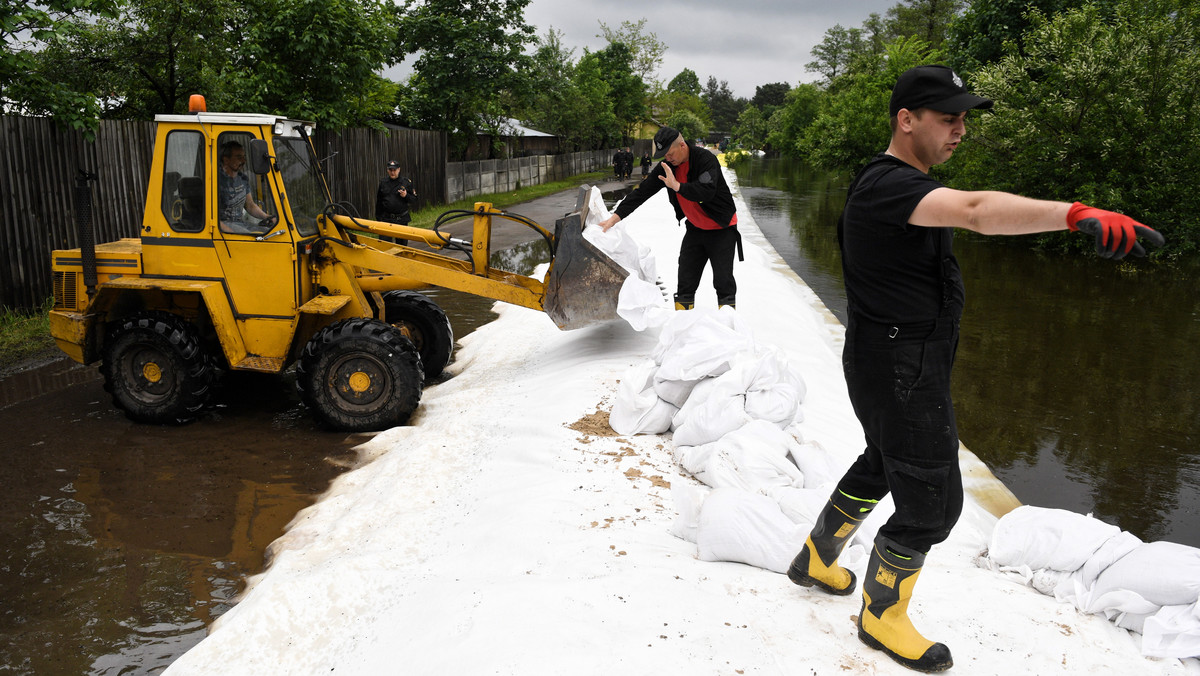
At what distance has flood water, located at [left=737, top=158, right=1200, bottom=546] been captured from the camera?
5074mm

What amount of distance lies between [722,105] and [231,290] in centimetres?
17772

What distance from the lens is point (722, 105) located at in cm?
17375

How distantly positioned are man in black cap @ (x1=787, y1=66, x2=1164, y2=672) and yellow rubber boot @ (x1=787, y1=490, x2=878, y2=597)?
0.20m

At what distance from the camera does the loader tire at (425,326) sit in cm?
688

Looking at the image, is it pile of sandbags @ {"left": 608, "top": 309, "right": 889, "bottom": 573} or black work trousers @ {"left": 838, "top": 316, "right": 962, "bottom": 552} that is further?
pile of sandbags @ {"left": 608, "top": 309, "right": 889, "bottom": 573}

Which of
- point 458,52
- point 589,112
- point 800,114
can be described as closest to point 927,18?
point 800,114

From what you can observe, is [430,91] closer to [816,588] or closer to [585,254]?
[585,254]

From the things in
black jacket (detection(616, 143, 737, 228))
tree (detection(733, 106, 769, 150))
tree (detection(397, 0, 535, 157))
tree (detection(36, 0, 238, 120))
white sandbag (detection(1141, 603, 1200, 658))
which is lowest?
white sandbag (detection(1141, 603, 1200, 658))

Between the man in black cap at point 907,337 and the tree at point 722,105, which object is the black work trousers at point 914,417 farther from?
the tree at point 722,105

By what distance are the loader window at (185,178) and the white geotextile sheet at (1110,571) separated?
531cm

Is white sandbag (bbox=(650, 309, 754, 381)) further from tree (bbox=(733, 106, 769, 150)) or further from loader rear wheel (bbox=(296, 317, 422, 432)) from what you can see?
tree (bbox=(733, 106, 769, 150))

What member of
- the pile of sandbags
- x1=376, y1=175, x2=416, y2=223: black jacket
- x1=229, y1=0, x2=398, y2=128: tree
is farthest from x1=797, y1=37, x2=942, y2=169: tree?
the pile of sandbags

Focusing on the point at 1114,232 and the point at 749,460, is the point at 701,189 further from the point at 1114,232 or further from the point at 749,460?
the point at 1114,232

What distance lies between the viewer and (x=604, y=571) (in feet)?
10.5
